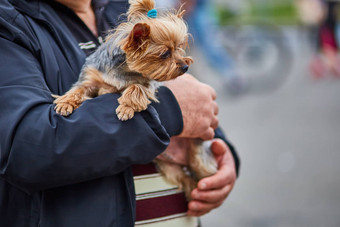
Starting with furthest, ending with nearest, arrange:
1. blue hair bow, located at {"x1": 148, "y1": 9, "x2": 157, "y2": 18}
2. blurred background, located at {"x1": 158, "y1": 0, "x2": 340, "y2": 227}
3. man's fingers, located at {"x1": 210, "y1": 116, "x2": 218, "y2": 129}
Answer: blurred background, located at {"x1": 158, "y1": 0, "x2": 340, "y2": 227} < man's fingers, located at {"x1": 210, "y1": 116, "x2": 218, "y2": 129} < blue hair bow, located at {"x1": 148, "y1": 9, "x2": 157, "y2": 18}

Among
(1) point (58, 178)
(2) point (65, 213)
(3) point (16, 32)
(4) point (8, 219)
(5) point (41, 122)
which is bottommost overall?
(4) point (8, 219)

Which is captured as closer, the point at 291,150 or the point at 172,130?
the point at 172,130

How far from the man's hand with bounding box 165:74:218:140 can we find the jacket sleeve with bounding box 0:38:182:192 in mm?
234

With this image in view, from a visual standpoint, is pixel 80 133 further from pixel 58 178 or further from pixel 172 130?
pixel 172 130

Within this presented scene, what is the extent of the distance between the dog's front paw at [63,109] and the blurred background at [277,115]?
98 cm

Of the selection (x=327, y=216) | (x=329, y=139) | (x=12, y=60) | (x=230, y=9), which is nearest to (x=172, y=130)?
(x=12, y=60)

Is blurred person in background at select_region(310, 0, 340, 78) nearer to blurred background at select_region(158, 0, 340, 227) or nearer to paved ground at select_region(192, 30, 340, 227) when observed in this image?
blurred background at select_region(158, 0, 340, 227)

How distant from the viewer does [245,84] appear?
327 inches

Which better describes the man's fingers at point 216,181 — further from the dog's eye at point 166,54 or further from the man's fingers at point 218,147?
the dog's eye at point 166,54

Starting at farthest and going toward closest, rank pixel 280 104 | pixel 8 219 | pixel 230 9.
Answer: pixel 230 9
pixel 280 104
pixel 8 219

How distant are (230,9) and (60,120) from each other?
526 inches

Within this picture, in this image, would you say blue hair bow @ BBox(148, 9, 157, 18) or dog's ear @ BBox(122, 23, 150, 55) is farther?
blue hair bow @ BBox(148, 9, 157, 18)

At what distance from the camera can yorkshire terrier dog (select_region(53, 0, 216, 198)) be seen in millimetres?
1440

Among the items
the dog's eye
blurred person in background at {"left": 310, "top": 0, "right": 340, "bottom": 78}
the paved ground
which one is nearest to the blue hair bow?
the dog's eye
